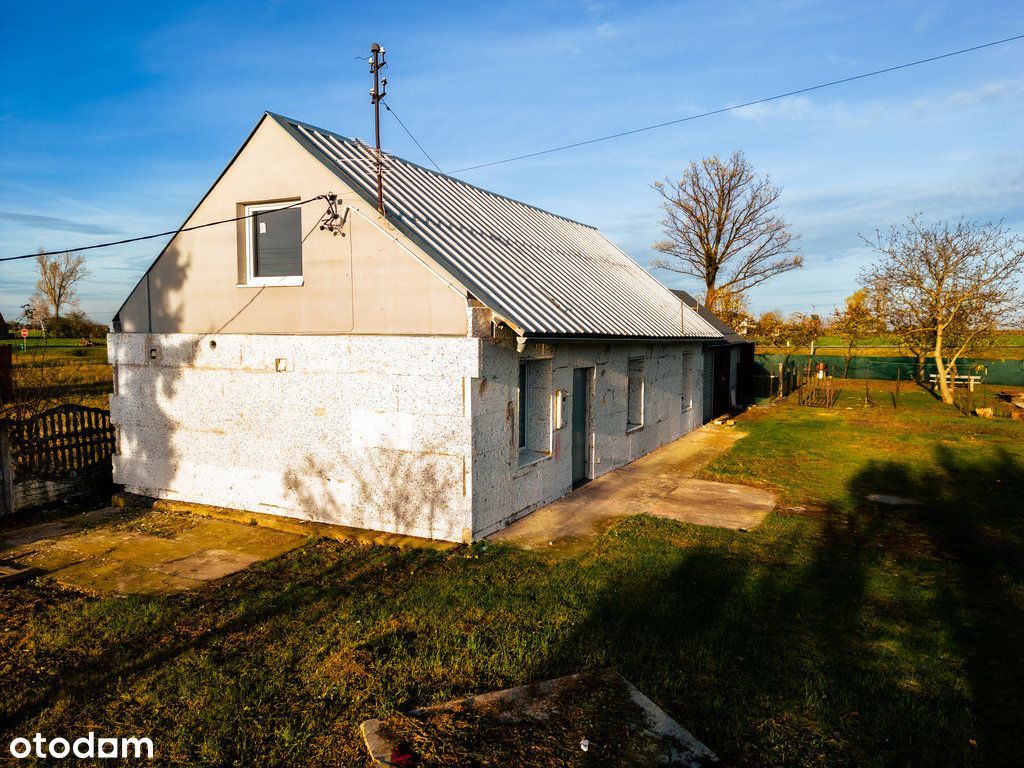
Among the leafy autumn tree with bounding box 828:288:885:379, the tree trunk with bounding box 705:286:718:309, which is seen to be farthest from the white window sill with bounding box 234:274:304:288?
the tree trunk with bounding box 705:286:718:309

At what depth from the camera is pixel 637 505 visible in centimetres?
1043

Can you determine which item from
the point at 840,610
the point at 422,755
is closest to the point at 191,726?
the point at 422,755

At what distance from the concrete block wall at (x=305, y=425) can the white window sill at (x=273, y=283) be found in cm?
78

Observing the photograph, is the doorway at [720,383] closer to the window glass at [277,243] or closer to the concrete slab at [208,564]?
the window glass at [277,243]

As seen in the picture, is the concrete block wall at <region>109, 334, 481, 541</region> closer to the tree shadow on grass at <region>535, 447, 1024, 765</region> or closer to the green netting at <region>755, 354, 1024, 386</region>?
the tree shadow on grass at <region>535, 447, 1024, 765</region>

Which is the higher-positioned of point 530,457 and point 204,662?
point 530,457

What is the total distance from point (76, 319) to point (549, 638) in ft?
206

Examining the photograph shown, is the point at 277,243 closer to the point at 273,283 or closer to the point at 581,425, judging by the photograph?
the point at 273,283

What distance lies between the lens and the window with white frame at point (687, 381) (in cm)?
1816

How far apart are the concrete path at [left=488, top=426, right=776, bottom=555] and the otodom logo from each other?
484cm

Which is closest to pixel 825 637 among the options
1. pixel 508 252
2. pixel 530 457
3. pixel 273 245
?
pixel 530 457

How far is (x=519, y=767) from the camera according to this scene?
12.8 ft

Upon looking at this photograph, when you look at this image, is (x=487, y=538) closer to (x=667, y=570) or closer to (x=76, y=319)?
(x=667, y=570)

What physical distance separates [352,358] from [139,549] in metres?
3.91
